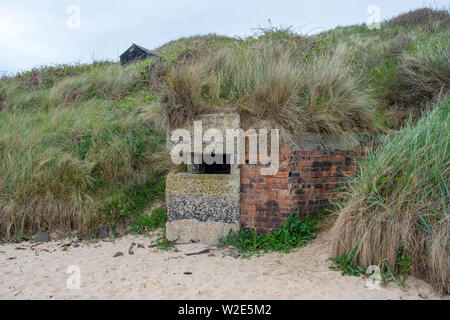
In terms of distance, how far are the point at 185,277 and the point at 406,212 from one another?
2.41 meters

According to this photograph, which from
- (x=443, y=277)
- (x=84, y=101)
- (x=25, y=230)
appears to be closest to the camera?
(x=443, y=277)

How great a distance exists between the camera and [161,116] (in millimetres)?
5445

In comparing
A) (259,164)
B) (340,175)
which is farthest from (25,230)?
(340,175)

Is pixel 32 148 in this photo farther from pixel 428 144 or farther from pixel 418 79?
pixel 418 79

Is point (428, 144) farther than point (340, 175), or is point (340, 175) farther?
point (340, 175)

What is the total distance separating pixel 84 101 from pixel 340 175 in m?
6.97

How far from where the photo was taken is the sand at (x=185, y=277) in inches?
137

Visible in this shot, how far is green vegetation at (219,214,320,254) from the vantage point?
4.70 meters

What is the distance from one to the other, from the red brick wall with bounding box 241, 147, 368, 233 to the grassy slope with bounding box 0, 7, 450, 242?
430mm

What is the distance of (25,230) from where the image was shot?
19.7 ft

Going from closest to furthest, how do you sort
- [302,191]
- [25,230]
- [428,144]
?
1. [428,144]
2. [302,191]
3. [25,230]

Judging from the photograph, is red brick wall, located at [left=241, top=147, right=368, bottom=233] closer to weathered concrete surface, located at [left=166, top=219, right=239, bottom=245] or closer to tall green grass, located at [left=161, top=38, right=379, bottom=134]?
weathered concrete surface, located at [left=166, top=219, right=239, bottom=245]

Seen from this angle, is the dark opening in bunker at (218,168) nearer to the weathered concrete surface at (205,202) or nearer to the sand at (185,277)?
the weathered concrete surface at (205,202)

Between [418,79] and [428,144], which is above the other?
[418,79]
